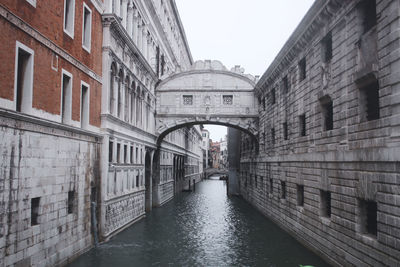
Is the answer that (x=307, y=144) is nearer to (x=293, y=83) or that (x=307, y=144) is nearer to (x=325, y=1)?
(x=293, y=83)

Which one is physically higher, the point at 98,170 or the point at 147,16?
the point at 147,16

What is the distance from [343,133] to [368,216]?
106 inches

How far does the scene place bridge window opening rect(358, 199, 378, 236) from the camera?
33.3ft

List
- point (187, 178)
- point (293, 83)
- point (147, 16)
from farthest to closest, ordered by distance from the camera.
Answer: point (187, 178) < point (147, 16) < point (293, 83)

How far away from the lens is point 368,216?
10430mm

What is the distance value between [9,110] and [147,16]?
1643cm

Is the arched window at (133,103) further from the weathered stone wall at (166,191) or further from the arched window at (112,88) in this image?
the weathered stone wall at (166,191)

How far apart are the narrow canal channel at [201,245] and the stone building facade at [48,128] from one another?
165 centimetres

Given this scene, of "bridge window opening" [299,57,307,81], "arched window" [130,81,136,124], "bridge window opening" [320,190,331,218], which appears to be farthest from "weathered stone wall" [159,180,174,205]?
"bridge window opening" [320,190,331,218]

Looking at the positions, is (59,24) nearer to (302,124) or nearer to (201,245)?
(201,245)

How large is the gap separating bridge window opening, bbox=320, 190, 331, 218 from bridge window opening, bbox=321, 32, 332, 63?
4.93m

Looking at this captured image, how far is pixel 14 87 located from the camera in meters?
8.98

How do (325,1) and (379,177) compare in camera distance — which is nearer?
(379,177)

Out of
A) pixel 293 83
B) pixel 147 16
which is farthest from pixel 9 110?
pixel 147 16
